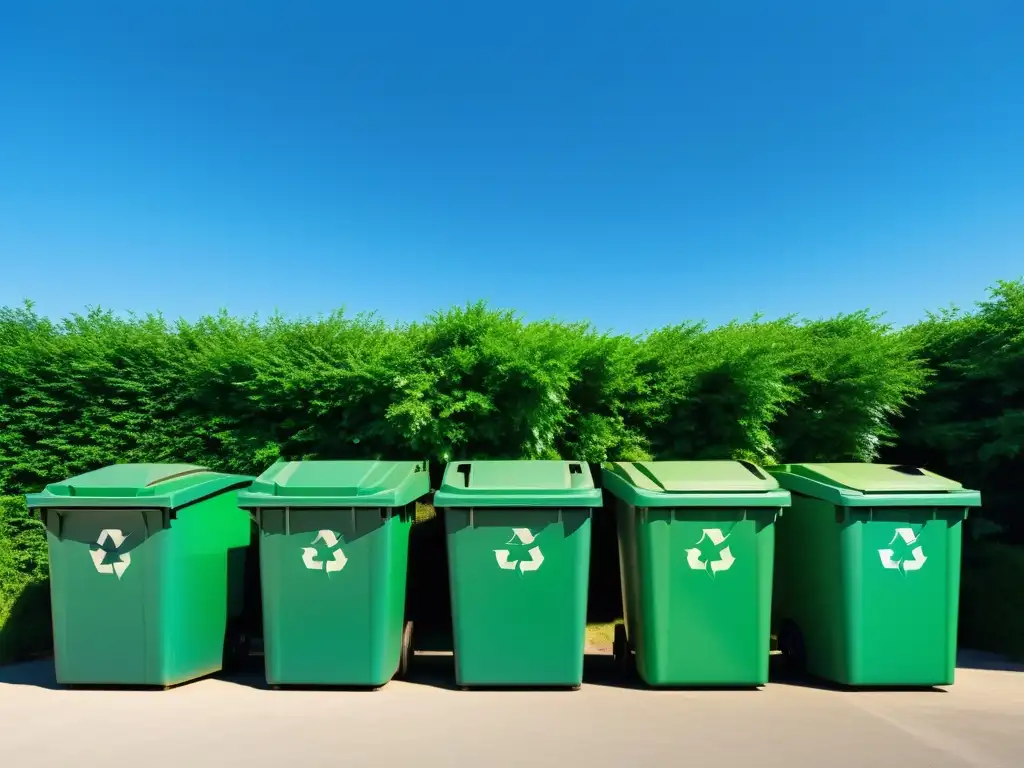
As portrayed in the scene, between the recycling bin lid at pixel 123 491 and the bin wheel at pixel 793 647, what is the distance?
4.20m

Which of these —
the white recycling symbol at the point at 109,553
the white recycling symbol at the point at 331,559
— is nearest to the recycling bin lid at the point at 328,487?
the white recycling symbol at the point at 331,559

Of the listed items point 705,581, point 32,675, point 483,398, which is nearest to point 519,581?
point 705,581

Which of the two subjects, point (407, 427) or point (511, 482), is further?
point (407, 427)

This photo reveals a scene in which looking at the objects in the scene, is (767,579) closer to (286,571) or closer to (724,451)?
(724,451)

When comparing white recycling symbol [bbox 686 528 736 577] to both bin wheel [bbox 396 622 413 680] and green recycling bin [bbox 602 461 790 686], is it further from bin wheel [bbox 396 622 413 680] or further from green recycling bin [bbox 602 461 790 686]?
bin wheel [bbox 396 622 413 680]

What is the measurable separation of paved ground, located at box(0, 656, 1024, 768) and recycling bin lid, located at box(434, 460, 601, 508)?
1175 mm

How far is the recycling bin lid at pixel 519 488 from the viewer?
3729 mm

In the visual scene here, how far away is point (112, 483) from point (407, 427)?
6.53 feet

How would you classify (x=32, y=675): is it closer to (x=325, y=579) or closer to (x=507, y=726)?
(x=325, y=579)

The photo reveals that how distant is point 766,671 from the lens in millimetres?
3717

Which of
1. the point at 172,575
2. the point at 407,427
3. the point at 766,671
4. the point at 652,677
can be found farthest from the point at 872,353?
the point at 172,575

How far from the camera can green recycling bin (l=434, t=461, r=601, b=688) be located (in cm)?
373

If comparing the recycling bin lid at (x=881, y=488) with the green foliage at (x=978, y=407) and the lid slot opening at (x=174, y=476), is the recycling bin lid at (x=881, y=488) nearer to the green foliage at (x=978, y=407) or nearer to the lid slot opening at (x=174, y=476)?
the green foliage at (x=978, y=407)

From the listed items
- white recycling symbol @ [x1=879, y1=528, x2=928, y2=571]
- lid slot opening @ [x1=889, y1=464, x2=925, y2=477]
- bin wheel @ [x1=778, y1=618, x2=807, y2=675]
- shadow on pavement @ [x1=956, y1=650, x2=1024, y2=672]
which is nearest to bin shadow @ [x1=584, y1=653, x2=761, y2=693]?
bin wheel @ [x1=778, y1=618, x2=807, y2=675]
